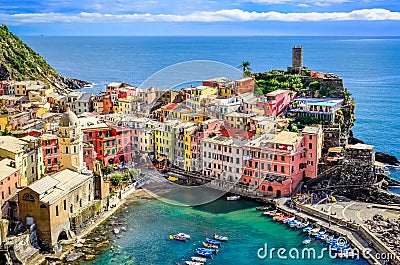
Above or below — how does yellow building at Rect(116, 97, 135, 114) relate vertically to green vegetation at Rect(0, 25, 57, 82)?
below

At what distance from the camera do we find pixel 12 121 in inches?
1794

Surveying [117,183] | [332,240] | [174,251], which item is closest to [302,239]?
[332,240]

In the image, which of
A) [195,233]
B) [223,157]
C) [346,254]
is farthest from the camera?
[223,157]

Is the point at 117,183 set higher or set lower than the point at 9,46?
lower

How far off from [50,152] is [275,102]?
20199 millimetres

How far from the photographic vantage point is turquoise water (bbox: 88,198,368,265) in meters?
29.0

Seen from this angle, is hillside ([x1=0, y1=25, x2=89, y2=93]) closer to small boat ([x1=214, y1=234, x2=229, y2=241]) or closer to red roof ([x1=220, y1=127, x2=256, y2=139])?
red roof ([x1=220, y1=127, x2=256, y2=139])

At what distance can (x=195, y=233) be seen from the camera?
3200 centimetres

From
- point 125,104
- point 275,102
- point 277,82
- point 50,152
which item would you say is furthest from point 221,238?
point 277,82

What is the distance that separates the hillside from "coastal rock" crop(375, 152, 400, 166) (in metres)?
46.1

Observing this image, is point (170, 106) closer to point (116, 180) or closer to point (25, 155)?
point (116, 180)

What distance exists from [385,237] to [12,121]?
1249 inches

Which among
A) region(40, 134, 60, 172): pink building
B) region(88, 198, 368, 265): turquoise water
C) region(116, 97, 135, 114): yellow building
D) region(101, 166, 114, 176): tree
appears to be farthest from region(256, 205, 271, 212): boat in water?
region(116, 97, 135, 114): yellow building

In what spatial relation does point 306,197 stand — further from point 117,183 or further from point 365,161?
point 117,183
